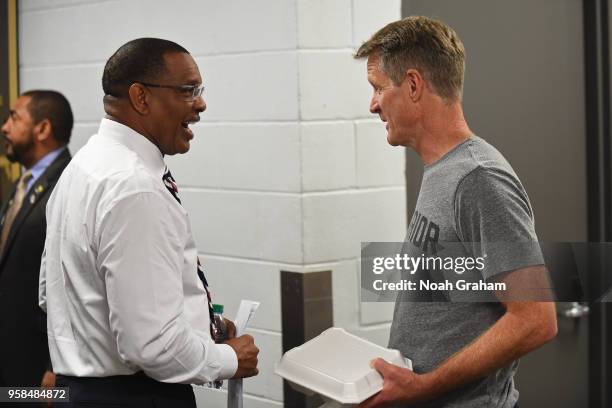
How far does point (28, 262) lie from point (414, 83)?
1745mm

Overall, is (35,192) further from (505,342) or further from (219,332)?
(505,342)

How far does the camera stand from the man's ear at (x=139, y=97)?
6.15 ft

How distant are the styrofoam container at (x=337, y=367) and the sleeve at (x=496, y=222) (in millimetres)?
289

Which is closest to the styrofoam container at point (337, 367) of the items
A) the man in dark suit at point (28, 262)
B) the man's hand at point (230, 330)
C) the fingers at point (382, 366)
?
the fingers at point (382, 366)

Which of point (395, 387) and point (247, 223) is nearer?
point (395, 387)

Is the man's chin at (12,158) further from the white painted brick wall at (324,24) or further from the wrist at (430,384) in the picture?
the wrist at (430,384)

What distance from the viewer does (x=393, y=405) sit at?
1.75m

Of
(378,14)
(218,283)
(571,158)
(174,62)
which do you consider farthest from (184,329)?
(571,158)

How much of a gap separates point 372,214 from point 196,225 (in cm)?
58

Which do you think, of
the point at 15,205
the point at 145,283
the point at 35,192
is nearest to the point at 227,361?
the point at 145,283

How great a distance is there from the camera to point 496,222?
5.41 feet

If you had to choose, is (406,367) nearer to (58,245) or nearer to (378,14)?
(58,245)

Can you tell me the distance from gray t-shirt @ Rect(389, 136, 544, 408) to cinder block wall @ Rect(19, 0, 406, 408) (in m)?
0.64

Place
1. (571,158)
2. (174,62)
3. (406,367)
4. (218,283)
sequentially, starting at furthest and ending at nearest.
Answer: (571,158), (218,283), (174,62), (406,367)
